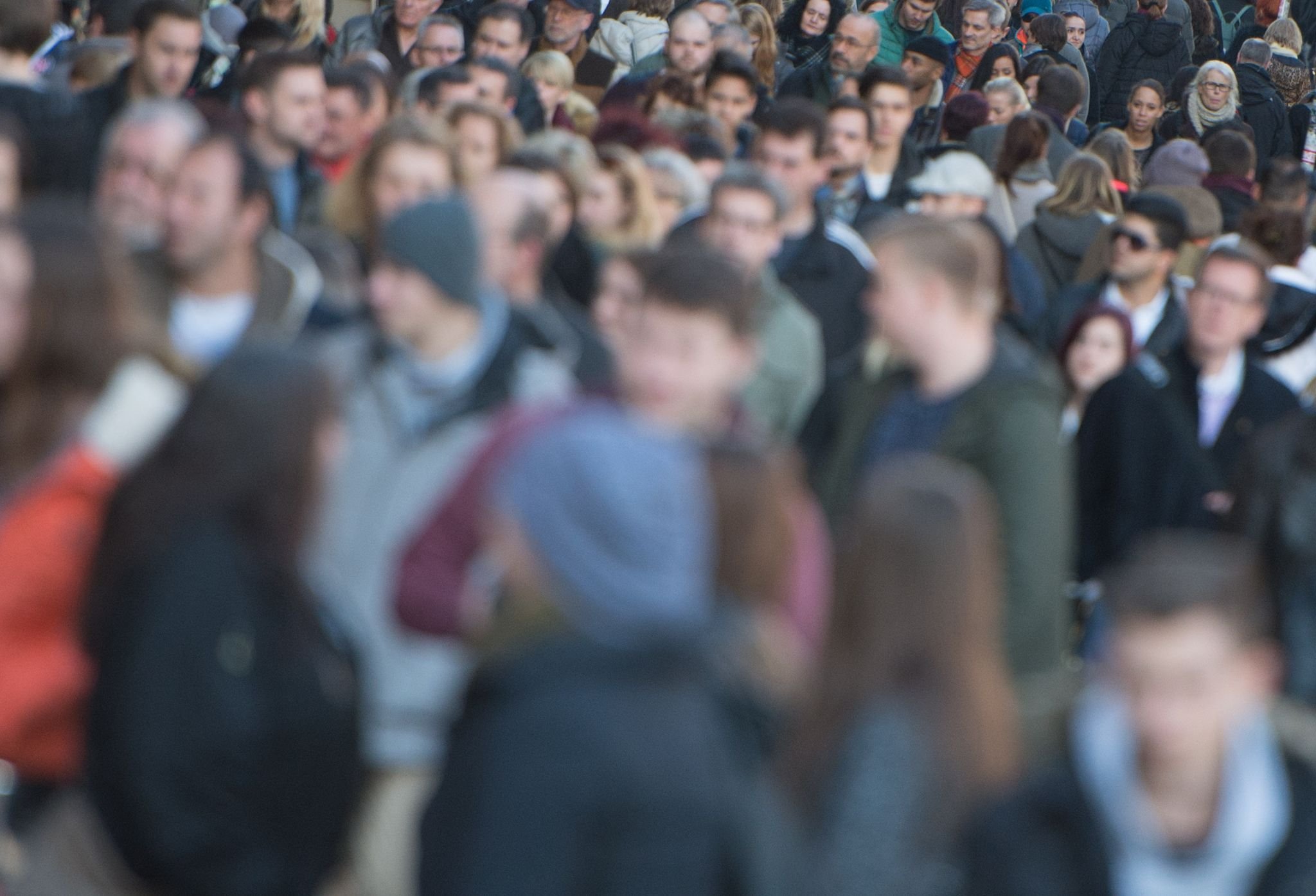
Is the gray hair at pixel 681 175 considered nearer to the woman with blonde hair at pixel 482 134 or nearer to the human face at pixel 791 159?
the human face at pixel 791 159

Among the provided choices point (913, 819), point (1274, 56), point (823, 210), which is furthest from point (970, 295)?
point (1274, 56)

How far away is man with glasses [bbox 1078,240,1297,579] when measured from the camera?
17.3 ft

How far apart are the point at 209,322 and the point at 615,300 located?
96 cm

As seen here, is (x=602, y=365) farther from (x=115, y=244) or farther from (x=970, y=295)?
(x=115, y=244)

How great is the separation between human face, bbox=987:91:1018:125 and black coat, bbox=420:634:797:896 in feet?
25.4

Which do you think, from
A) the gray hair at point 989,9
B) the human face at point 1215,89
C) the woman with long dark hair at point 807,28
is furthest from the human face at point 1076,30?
the woman with long dark hair at point 807,28

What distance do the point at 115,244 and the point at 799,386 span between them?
7.25 feet

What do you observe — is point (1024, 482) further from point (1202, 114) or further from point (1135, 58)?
point (1135, 58)

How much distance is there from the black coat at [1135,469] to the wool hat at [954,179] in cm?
177

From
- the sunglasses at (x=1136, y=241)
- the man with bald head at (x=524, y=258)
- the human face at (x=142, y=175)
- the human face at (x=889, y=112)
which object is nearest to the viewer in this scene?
the man with bald head at (x=524, y=258)

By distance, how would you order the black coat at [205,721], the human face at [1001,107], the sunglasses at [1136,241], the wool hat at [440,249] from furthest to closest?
1. the human face at [1001,107]
2. the sunglasses at [1136,241]
3. the wool hat at [440,249]
4. the black coat at [205,721]

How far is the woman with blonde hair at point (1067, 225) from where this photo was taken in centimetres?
773

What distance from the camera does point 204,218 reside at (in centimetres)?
450

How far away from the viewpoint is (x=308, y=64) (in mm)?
6340
